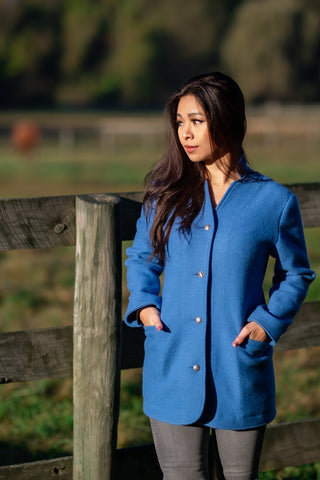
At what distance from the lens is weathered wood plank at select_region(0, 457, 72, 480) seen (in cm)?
258

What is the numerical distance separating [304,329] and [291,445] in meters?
0.46

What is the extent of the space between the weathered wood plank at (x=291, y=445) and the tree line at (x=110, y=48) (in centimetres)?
7450

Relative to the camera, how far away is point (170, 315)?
2.32 metres

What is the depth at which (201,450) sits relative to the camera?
2328 millimetres

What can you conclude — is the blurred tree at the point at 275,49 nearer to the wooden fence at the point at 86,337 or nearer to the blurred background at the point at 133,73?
the blurred background at the point at 133,73

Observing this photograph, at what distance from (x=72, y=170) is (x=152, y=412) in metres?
23.2

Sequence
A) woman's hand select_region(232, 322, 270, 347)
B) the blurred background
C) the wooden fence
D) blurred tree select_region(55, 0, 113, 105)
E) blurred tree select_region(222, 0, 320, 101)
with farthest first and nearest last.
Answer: blurred tree select_region(55, 0, 113, 105), blurred tree select_region(222, 0, 320, 101), the blurred background, the wooden fence, woman's hand select_region(232, 322, 270, 347)

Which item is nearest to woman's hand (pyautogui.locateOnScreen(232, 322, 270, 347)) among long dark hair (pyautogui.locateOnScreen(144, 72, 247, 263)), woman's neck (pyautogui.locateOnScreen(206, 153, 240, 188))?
long dark hair (pyautogui.locateOnScreen(144, 72, 247, 263))

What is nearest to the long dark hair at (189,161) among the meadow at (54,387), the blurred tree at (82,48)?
the meadow at (54,387)

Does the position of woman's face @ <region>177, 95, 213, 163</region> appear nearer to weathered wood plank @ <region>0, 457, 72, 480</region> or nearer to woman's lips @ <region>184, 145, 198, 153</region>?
woman's lips @ <region>184, 145, 198, 153</region>

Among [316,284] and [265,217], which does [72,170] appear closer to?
[316,284]

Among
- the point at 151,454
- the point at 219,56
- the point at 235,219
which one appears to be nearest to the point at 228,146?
the point at 235,219

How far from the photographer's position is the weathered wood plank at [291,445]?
2879 millimetres

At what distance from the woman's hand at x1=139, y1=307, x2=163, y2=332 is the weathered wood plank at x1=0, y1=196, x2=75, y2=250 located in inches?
15.7
